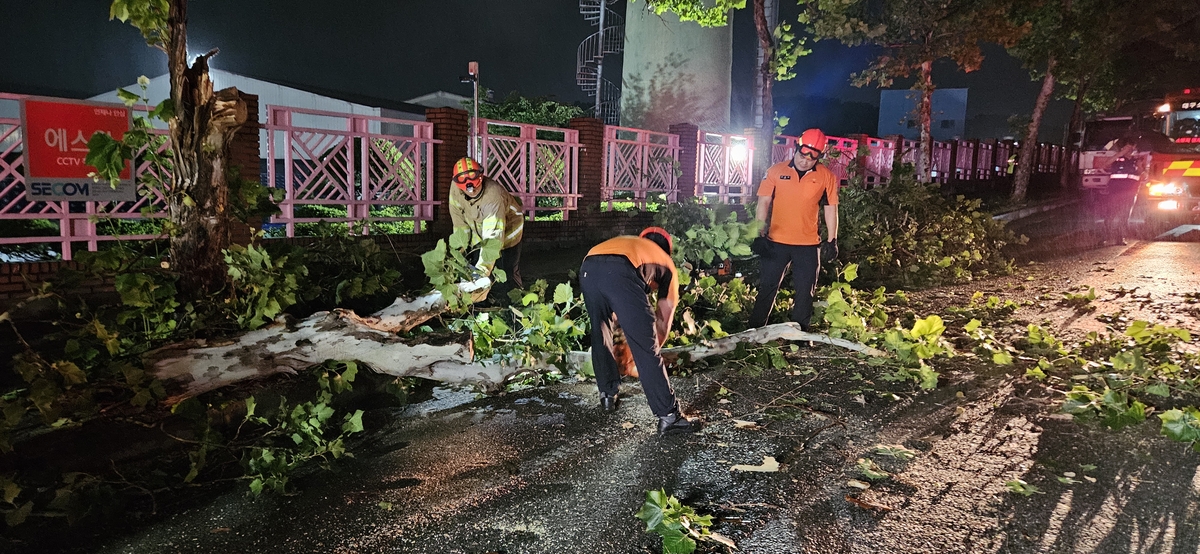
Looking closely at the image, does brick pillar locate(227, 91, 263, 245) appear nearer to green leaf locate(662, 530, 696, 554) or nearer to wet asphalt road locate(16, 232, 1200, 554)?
wet asphalt road locate(16, 232, 1200, 554)

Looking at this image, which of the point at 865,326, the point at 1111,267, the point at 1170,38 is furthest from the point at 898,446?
the point at 1170,38

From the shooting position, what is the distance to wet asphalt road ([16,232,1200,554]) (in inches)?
117

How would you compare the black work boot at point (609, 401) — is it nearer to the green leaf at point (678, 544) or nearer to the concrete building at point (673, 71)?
the green leaf at point (678, 544)

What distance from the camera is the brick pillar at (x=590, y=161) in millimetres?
12922

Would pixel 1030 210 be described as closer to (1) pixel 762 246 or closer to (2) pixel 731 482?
(1) pixel 762 246

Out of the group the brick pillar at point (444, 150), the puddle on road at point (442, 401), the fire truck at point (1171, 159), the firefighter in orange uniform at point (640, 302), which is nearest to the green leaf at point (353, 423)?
the puddle on road at point (442, 401)

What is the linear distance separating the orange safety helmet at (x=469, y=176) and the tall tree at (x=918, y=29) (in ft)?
42.3

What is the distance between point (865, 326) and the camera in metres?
6.25

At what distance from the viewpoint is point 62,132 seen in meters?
6.86

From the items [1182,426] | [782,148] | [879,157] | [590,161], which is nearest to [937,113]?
[879,157]

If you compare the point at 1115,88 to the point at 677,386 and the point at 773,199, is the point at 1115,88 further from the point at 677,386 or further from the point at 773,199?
the point at 677,386

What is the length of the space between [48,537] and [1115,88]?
111 feet

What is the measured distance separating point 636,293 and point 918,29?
Result: 16.8 meters

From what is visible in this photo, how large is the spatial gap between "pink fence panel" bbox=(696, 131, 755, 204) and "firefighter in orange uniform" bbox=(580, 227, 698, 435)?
12.3 metres
